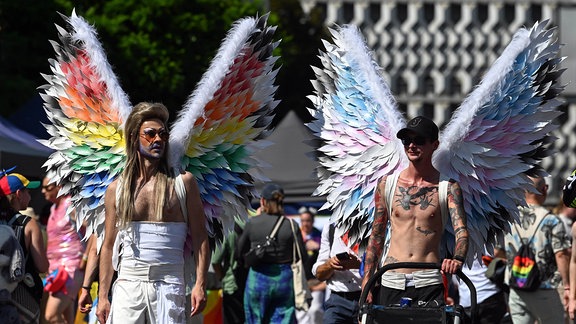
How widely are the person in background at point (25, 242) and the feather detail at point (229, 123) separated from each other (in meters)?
1.53

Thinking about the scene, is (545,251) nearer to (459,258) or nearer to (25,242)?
(459,258)

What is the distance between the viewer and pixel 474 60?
85.5 meters

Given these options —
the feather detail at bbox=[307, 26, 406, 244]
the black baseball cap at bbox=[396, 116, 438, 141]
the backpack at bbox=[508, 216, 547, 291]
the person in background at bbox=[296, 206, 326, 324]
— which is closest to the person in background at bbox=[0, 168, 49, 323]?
the feather detail at bbox=[307, 26, 406, 244]

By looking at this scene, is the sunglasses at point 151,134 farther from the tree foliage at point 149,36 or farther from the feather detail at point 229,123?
the tree foliage at point 149,36

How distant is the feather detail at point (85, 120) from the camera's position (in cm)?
909

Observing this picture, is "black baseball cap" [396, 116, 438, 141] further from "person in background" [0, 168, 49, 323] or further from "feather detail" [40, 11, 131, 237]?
"person in background" [0, 168, 49, 323]

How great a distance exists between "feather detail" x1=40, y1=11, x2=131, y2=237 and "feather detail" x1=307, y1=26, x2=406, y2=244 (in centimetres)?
135

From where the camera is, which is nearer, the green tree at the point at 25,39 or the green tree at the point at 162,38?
the green tree at the point at 25,39

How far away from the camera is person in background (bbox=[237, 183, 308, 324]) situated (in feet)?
42.4

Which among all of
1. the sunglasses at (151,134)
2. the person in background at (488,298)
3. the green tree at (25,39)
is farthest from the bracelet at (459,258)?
the green tree at (25,39)

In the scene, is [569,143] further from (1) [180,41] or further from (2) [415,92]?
(1) [180,41]

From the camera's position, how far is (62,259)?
13.0 metres

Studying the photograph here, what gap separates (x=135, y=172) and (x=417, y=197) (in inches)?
65.1

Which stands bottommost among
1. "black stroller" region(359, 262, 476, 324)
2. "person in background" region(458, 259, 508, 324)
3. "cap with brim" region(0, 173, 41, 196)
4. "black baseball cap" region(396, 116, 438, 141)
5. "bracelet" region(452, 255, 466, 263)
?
"black stroller" region(359, 262, 476, 324)
